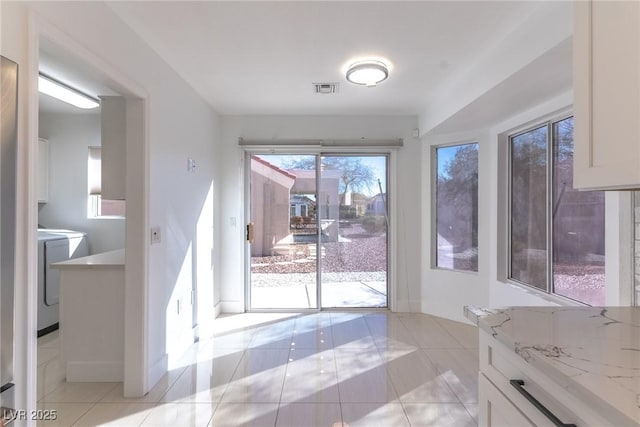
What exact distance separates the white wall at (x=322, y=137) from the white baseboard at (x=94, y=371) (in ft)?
5.55

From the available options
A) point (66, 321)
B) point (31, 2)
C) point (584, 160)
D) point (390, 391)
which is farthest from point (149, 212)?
point (584, 160)

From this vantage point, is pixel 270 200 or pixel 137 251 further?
pixel 270 200

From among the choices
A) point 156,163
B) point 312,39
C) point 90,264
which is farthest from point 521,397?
point 90,264

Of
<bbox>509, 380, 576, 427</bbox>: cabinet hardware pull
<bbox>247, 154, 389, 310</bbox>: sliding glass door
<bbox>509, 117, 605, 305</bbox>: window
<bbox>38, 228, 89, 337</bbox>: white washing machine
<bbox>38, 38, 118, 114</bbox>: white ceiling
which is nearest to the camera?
<bbox>509, 380, 576, 427</bbox>: cabinet hardware pull

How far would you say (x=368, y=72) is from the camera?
2.76m

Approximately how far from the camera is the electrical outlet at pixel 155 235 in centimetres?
242

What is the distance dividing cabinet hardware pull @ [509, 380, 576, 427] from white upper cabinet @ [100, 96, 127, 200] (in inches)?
99.5

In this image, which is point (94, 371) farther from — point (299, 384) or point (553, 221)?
point (553, 221)

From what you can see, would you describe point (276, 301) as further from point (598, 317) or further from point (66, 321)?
point (598, 317)

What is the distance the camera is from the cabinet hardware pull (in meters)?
0.86

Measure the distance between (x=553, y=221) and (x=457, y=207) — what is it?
122 centimetres

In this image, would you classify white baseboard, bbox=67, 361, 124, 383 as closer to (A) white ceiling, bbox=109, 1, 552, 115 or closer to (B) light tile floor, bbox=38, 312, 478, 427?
(B) light tile floor, bbox=38, 312, 478, 427

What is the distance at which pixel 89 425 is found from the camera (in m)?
2.02

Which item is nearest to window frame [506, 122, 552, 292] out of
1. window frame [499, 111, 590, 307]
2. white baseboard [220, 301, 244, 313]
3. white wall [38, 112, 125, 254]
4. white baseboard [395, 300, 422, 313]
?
window frame [499, 111, 590, 307]
